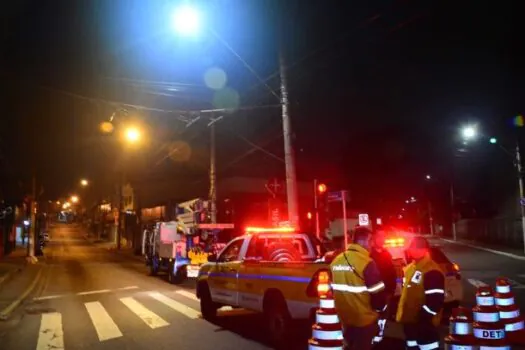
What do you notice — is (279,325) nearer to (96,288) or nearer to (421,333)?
(421,333)

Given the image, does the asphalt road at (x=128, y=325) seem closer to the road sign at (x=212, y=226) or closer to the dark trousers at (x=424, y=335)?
the dark trousers at (x=424, y=335)

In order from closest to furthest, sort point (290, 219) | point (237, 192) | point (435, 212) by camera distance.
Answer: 1. point (290, 219)
2. point (237, 192)
3. point (435, 212)

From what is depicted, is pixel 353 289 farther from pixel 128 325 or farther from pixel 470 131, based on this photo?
pixel 470 131

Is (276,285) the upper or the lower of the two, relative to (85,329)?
upper

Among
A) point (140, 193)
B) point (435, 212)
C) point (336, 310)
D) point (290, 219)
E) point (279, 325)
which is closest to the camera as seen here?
point (336, 310)

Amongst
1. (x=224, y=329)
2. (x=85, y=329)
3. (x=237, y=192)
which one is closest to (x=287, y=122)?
(x=224, y=329)

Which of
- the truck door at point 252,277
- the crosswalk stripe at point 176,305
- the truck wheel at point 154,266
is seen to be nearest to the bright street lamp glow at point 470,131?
the truck wheel at point 154,266

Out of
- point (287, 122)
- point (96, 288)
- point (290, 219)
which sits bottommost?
point (96, 288)

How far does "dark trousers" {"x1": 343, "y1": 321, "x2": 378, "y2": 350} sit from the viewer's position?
5.25 m

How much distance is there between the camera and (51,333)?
1054 centimetres

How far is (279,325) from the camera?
893cm

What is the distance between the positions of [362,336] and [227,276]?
591 centimetres

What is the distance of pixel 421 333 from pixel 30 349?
6.56m

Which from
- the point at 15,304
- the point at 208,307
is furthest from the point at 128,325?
the point at 15,304
